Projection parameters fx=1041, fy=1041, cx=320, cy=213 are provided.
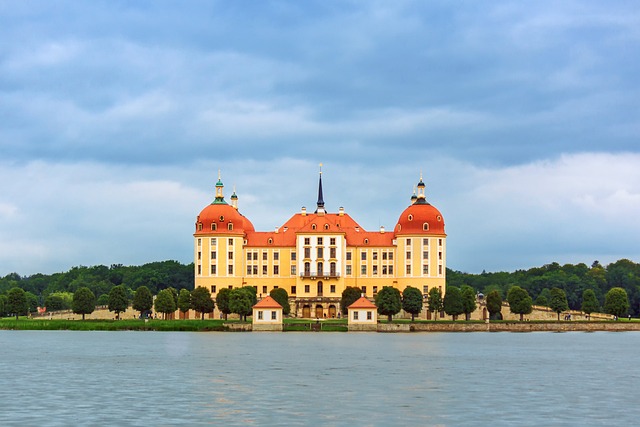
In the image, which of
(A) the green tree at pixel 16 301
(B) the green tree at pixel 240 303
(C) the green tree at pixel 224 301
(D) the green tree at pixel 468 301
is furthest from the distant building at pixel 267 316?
A: (A) the green tree at pixel 16 301

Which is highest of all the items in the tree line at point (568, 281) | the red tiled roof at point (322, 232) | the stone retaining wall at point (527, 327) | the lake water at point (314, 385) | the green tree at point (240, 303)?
the red tiled roof at point (322, 232)

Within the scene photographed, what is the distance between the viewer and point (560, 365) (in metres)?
55.3

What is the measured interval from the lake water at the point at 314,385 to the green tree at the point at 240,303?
30.0 m

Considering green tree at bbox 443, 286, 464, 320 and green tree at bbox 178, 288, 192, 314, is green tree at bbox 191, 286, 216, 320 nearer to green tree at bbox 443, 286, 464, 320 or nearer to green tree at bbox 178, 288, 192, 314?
green tree at bbox 178, 288, 192, 314

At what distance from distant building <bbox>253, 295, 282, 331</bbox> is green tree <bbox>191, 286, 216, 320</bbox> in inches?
588

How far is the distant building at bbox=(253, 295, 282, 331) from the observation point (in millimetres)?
96938

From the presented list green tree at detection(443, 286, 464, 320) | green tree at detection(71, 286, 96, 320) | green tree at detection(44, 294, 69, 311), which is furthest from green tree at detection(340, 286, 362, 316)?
green tree at detection(44, 294, 69, 311)

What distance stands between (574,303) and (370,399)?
11407 cm

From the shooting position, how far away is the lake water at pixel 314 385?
105 ft

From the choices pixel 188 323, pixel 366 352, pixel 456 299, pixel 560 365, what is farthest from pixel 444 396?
pixel 456 299

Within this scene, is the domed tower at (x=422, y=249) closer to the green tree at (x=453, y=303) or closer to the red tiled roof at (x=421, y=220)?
the red tiled roof at (x=421, y=220)

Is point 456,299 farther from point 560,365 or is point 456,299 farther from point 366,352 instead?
point 560,365

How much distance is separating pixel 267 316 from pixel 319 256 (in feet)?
86.9

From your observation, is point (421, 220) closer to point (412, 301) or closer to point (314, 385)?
point (412, 301)
